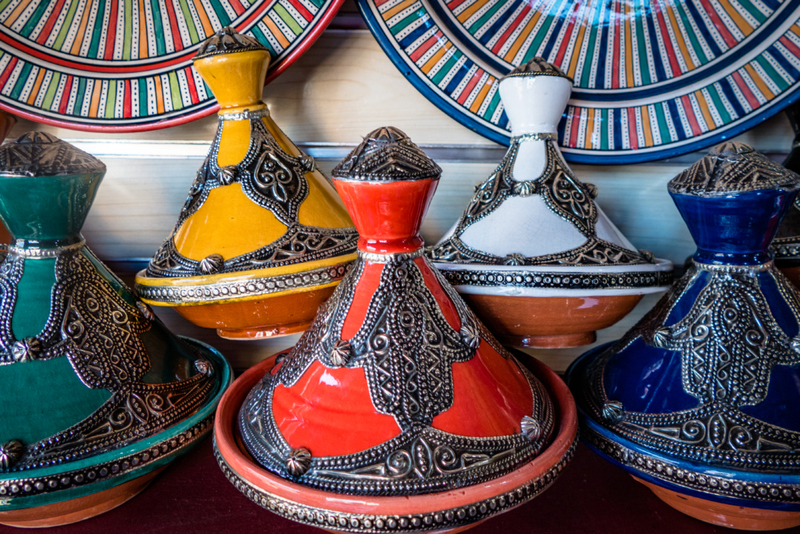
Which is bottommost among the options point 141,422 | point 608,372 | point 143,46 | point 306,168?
point 141,422

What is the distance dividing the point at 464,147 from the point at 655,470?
0.54m

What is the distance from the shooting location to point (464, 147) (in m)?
0.84

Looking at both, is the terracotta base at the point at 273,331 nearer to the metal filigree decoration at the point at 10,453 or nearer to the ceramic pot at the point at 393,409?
the ceramic pot at the point at 393,409

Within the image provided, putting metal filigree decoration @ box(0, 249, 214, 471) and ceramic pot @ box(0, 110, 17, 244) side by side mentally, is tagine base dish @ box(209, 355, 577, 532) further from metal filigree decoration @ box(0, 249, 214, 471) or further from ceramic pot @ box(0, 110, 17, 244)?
ceramic pot @ box(0, 110, 17, 244)

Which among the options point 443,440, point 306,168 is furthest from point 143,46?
point 443,440

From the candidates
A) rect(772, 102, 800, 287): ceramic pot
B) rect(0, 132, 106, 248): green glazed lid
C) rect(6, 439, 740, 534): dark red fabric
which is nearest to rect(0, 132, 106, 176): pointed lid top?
rect(0, 132, 106, 248): green glazed lid

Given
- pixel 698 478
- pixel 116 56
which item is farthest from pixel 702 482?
pixel 116 56

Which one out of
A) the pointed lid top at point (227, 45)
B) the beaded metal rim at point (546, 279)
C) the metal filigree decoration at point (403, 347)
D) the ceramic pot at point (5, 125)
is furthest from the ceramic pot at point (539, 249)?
the ceramic pot at point (5, 125)

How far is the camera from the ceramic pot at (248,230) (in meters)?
0.61

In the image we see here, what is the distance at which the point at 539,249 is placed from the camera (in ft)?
2.06

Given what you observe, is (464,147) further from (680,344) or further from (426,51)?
(680,344)

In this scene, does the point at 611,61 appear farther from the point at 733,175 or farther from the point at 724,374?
the point at 724,374

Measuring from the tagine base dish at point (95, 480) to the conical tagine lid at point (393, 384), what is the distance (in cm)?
10

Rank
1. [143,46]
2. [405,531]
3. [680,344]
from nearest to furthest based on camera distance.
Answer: [405,531] < [680,344] < [143,46]
